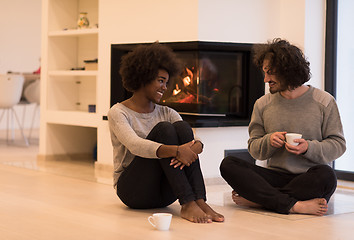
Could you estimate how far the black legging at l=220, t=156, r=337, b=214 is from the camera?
315 centimetres

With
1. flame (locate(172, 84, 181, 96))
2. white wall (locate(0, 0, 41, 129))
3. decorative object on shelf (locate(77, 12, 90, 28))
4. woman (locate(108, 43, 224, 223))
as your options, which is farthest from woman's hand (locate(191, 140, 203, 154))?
white wall (locate(0, 0, 41, 129))

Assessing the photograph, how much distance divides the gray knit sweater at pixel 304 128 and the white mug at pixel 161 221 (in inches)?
29.6

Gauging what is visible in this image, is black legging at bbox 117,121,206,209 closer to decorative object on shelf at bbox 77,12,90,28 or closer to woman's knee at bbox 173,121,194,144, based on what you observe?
woman's knee at bbox 173,121,194,144

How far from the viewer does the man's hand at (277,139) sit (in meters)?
3.11

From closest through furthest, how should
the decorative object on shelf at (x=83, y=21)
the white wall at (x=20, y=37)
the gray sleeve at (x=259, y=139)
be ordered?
the gray sleeve at (x=259, y=139), the decorative object on shelf at (x=83, y=21), the white wall at (x=20, y=37)

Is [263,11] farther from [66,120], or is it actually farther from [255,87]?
[66,120]

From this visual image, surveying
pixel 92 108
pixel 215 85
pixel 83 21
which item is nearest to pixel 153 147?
pixel 215 85

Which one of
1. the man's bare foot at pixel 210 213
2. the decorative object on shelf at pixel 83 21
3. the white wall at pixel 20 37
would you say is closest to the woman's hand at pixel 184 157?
the man's bare foot at pixel 210 213

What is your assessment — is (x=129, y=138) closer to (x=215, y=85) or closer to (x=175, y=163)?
(x=175, y=163)

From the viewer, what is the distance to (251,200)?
3.26 meters

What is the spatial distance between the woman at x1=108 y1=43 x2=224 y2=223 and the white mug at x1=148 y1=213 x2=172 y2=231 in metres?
0.20

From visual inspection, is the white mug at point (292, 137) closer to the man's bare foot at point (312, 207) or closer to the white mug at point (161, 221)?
the man's bare foot at point (312, 207)

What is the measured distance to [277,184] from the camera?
3.29 metres

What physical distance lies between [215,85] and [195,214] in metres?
1.72
